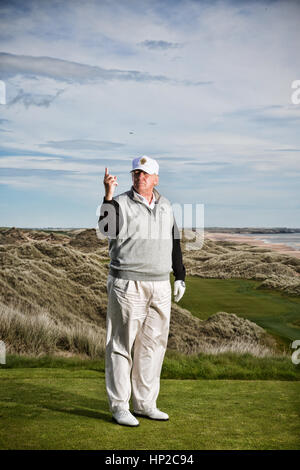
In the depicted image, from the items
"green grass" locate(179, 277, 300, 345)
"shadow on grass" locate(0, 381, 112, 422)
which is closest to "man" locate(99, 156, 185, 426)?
"shadow on grass" locate(0, 381, 112, 422)

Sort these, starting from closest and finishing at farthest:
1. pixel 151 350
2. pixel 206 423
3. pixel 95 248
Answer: pixel 206 423 < pixel 151 350 < pixel 95 248

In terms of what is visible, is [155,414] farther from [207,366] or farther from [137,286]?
[207,366]

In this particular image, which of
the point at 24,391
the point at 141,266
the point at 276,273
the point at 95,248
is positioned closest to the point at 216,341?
the point at 276,273

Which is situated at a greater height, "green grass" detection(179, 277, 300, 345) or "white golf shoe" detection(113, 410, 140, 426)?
"green grass" detection(179, 277, 300, 345)

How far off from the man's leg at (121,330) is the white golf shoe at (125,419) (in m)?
0.08

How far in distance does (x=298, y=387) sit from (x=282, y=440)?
157cm

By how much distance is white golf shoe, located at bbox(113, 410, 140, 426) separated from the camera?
390cm

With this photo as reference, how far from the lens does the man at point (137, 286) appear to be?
13.4ft

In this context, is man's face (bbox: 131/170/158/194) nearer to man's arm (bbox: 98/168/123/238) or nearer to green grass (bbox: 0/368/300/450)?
man's arm (bbox: 98/168/123/238)

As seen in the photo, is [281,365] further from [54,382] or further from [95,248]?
[95,248]

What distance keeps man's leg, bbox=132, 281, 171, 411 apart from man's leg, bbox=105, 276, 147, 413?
85 mm

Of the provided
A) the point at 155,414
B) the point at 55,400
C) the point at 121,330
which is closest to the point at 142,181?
the point at 121,330

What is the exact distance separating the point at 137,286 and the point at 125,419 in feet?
2.87

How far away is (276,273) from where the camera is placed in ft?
38.3
